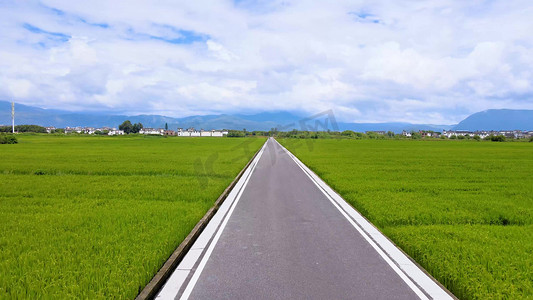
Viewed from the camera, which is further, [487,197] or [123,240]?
[487,197]

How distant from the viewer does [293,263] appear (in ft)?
18.1

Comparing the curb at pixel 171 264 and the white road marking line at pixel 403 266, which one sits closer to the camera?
the curb at pixel 171 264

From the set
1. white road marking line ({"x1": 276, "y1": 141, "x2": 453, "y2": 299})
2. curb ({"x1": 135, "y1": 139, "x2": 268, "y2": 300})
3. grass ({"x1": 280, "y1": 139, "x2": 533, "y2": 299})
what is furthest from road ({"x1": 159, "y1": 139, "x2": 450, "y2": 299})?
grass ({"x1": 280, "y1": 139, "x2": 533, "y2": 299})

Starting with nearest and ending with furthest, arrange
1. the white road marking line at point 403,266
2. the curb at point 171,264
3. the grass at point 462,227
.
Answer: the curb at point 171,264
the white road marking line at point 403,266
the grass at point 462,227

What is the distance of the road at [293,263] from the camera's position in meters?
4.55

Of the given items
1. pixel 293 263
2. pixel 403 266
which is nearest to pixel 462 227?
pixel 403 266

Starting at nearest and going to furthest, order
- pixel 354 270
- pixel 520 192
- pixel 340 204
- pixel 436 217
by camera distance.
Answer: pixel 354 270 → pixel 436 217 → pixel 340 204 → pixel 520 192

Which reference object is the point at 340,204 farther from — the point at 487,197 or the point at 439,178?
the point at 439,178

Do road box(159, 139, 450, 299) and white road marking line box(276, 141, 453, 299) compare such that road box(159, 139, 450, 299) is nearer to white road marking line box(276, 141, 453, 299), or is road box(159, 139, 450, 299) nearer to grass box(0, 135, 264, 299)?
white road marking line box(276, 141, 453, 299)

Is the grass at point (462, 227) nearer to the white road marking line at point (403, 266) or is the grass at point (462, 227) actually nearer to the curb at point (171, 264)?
the white road marking line at point (403, 266)

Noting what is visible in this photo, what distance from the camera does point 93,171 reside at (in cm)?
2023

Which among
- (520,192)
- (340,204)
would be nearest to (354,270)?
(340,204)

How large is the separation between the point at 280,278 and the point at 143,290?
1926mm

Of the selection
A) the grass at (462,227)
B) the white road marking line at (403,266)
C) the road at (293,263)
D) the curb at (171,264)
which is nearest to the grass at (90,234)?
the curb at (171,264)
